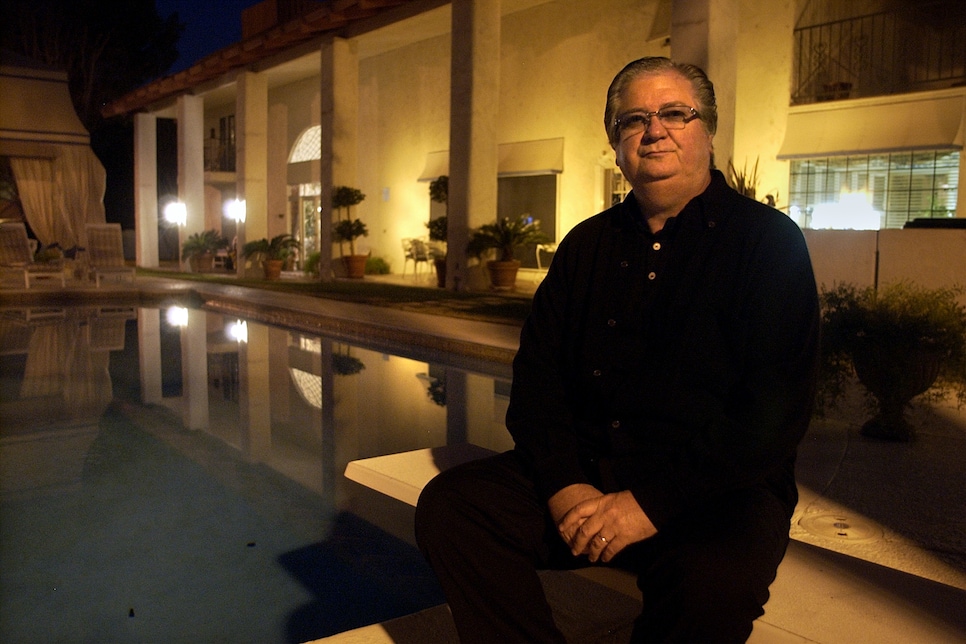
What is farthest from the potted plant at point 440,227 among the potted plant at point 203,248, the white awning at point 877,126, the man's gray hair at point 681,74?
the man's gray hair at point 681,74

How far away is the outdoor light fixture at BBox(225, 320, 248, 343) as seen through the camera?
10.1m

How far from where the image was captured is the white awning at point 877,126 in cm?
1152

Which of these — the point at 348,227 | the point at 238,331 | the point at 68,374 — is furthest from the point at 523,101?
the point at 68,374

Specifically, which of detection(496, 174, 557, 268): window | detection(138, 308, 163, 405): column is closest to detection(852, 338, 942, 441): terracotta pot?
detection(138, 308, 163, 405): column

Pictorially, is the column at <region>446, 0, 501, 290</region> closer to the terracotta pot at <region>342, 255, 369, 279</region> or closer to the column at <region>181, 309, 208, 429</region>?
the terracotta pot at <region>342, 255, 369, 279</region>

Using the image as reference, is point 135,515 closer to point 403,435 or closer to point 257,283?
point 403,435

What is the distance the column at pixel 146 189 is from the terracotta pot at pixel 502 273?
593 inches

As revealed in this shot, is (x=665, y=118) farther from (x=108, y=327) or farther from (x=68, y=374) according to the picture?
(x=108, y=327)

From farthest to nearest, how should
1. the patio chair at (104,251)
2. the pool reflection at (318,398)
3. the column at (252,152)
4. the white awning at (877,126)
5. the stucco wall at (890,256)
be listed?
the column at (252,152) → the patio chair at (104,251) → the white awning at (877,126) → the stucco wall at (890,256) → the pool reflection at (318,398)

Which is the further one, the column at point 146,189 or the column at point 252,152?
the column at point 146,189

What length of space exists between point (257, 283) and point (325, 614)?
49.5ft

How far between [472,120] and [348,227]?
480 cm

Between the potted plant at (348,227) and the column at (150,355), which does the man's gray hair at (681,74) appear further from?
the potted plant at (348,227)

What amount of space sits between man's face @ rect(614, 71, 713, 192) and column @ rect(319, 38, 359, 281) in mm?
16403
